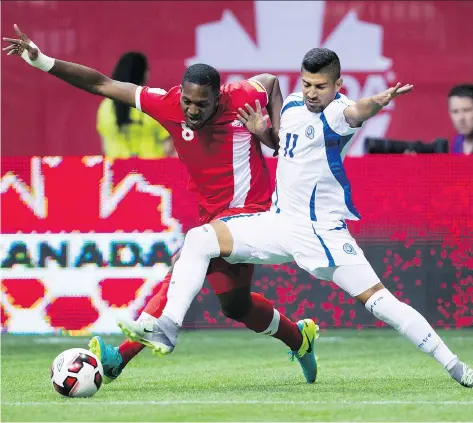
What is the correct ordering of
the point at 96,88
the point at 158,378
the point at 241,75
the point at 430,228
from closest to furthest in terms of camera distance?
the point at 96,88 < the point at 158,378 < the point at 430,228 < the point at 241,75

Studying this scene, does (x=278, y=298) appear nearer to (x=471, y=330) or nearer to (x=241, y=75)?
(x=471, y=330)

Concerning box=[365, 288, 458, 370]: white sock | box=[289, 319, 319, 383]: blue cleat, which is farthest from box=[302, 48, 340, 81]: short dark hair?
box=[289, 319, 319, 383]: blue cleat

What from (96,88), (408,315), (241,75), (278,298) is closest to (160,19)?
(241,75)

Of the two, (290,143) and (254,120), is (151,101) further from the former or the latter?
(290,143)

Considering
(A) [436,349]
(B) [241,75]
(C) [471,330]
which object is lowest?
(C) [471,330]

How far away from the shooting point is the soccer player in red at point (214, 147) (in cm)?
812

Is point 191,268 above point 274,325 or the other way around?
above

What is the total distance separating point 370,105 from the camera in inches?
293

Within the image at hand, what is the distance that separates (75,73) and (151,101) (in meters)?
0.48

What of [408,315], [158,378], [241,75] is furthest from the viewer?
[241,75]

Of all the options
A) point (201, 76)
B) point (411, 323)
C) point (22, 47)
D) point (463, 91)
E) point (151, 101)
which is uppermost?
point (22, 47)

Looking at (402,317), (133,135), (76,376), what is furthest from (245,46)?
(76,376)

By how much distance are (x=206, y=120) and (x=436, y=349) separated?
1861mm

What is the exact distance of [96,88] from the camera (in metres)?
8.23
